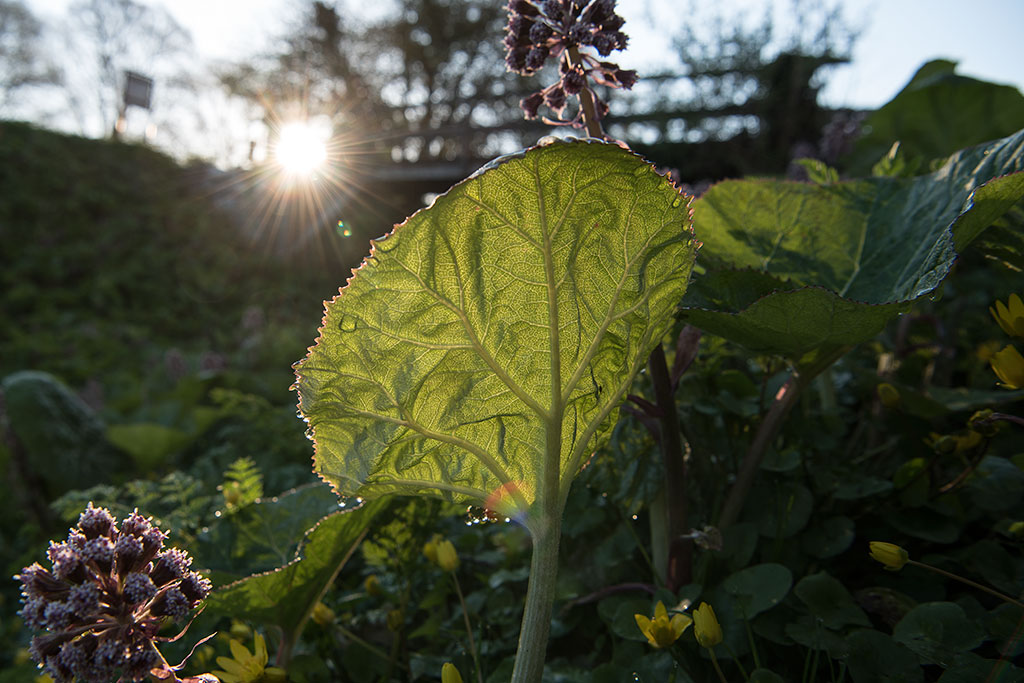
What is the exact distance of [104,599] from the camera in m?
0.83

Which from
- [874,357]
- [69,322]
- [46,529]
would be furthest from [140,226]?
[874,357]

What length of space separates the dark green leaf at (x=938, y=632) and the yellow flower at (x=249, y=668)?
3.45 ft

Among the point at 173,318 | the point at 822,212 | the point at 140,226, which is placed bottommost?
the point at 173,318

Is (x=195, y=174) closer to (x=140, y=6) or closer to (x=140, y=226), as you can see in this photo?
(x=140, y=226)

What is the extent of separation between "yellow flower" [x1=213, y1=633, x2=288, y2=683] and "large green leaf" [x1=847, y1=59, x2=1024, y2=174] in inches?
107

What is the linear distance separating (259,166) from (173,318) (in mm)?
4206

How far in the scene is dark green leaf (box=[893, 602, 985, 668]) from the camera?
954mm

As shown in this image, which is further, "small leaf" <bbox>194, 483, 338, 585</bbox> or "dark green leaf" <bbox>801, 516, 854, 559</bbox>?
"small leaf" <bbox>194, 483, 338, 585</bbox>

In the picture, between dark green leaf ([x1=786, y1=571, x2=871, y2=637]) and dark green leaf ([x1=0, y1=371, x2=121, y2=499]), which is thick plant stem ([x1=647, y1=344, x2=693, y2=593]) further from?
dark green leaf ([x1=0, y1=371, x2=121, y2=499])

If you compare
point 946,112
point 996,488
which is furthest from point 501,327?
point 946,112

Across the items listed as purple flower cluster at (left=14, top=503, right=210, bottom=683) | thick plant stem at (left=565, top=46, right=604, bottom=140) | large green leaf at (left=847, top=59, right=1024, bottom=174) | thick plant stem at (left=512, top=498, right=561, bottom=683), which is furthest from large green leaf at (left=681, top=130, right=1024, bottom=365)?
large green leaf at (left=847, top=59, right=1024, bottom=174)

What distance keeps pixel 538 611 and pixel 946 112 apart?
3.16 metres

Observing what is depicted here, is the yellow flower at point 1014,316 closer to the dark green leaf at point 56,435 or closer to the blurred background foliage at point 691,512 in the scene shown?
the blurred background foliage at point 691,512

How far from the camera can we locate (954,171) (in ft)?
3.76
